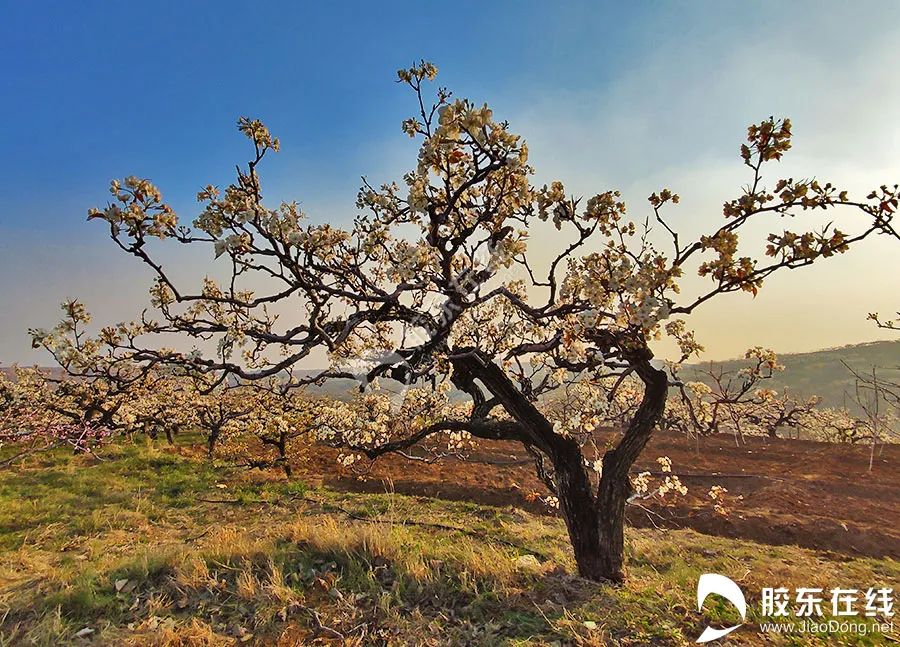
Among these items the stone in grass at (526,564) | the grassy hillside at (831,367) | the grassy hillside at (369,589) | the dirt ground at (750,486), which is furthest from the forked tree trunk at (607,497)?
the grassy hillside at (831,367)

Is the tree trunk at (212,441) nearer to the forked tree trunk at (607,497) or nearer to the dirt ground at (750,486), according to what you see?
the dirt ground at (750,486)

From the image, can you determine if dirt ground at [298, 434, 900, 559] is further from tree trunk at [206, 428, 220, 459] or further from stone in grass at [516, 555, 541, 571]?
tree trunk at [206, 428, 220, 459]

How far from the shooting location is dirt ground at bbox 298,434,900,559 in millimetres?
12445

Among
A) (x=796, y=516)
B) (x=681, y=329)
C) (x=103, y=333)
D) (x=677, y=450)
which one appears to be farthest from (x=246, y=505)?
(x=677, y=450)

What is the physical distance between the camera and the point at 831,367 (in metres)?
80.9

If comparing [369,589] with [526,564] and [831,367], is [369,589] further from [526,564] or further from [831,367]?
[831,367]

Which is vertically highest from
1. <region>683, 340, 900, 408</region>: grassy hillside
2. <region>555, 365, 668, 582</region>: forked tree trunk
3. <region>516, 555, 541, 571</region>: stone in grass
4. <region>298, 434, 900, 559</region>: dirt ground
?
<region>683, 340, 900, 408</region>: grassy hillside

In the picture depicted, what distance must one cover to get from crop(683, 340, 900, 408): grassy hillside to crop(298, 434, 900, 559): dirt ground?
2068 inches

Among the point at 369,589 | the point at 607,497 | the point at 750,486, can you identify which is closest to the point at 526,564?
the point at 607,497

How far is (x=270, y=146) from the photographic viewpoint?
541cm

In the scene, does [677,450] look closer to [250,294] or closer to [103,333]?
[250,294]

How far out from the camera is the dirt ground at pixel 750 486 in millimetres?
12445

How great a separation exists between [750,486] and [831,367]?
85503 mm

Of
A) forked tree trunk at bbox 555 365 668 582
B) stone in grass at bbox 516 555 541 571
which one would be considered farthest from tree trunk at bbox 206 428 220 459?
forked tree trunk at bbox 555 365 668 582
